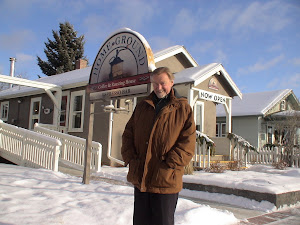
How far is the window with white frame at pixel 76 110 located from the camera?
41.9 feet

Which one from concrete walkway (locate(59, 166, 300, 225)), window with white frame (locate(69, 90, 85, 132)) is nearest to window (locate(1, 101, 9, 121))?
window with white frame (locate(69, 90, 85, 132))

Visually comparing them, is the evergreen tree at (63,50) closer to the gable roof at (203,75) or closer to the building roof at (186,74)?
the building roof at (186,74)

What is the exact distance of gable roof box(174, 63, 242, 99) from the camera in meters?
10.9

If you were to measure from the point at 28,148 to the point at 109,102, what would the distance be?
362 centimetres

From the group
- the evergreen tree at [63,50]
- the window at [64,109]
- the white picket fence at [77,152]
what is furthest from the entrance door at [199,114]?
the evergreen tree at [63,50]

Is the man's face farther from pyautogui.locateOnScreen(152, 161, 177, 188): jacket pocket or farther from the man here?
pyautogui.locateOnScreen(152, 161, 177, 188): jacket pocket

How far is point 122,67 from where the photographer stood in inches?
231

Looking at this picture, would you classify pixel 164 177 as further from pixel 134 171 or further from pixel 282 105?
pixel 282 105

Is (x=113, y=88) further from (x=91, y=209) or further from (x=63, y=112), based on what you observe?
(x=63, y=112)

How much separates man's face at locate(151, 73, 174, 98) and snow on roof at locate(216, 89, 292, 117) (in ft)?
62.8

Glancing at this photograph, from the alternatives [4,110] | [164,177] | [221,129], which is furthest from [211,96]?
[4,110]

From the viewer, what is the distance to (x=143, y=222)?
2590mm

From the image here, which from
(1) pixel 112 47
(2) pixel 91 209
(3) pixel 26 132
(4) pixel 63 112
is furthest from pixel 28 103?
(2) pixel 91 209

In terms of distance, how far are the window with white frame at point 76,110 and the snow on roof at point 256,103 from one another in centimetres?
1283
